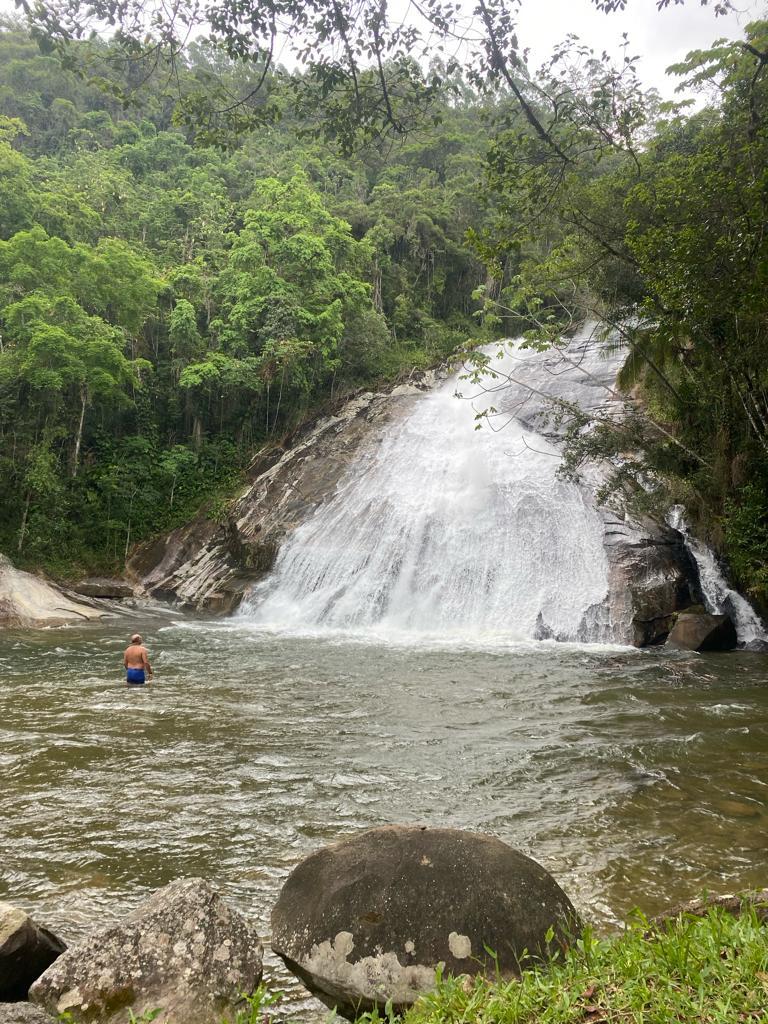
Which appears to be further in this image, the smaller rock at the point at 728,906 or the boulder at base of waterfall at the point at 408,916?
the boulder at base of waterfall at the point at 408,916

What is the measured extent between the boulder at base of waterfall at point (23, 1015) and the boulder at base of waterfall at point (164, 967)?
28 cm

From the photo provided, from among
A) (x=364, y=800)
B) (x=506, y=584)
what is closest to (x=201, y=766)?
(x=364, y=800)

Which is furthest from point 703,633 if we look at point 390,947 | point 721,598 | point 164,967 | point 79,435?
point 79,435

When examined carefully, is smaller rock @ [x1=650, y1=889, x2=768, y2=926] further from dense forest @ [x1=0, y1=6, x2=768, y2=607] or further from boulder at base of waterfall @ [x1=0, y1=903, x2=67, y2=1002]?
dense forest @ [x1=0, y1=6, x2=768, y2=607]

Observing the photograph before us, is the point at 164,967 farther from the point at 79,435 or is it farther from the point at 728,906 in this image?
the point at 79,435

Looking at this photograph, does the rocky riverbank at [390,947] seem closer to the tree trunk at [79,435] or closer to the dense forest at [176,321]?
the dense forest at [176,321]

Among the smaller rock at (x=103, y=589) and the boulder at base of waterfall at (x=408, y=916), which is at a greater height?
the boulder at base of waterfall at (x=408, y=916)

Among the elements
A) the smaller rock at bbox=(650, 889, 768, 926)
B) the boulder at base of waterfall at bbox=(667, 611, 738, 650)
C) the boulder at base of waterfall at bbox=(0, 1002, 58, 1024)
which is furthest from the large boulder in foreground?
the smaller rock at bbox=(650, 889, 768, 926)

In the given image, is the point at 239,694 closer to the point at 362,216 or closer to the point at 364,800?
the point at 364,800

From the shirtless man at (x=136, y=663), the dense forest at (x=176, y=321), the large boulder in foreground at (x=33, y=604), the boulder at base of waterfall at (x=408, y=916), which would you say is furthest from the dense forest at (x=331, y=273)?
the shirtless man at (x=136, y=663)

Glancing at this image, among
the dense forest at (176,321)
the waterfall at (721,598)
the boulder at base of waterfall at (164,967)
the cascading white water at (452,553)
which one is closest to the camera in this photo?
the boulder at base of waterfall at (164,967)

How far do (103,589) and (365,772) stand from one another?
16.8m

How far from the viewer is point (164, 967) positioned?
310cm

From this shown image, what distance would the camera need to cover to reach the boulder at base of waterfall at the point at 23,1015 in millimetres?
2547
